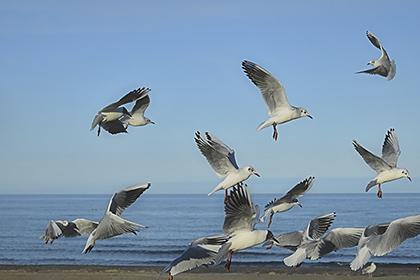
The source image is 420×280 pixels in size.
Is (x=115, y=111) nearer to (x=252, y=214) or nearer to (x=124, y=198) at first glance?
(x=124, y=198)

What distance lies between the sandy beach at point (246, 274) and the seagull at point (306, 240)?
8642 millimetres

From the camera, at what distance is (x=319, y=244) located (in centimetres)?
1365

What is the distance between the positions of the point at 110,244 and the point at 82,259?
453 centimetres

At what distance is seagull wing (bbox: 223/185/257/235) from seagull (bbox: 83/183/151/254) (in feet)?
4.17

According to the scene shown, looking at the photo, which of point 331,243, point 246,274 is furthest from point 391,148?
point 246,274

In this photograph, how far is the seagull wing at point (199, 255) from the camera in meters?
12.5

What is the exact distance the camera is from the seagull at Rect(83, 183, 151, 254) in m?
12.8

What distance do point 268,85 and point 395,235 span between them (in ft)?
11.3

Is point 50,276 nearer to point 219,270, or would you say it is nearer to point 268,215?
point 219,270

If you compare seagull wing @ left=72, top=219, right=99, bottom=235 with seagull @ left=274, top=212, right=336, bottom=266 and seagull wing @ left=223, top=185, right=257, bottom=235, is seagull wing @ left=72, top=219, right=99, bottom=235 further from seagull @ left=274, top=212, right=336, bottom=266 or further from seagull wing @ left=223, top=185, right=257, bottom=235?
seagull wing @ left=223, top=185, right=257, bottom=235

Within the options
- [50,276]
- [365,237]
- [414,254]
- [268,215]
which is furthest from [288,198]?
[414,254]

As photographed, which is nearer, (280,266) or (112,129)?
(112,129)

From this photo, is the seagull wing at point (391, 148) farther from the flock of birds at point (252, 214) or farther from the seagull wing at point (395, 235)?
the seagull wing at point (395, 235)

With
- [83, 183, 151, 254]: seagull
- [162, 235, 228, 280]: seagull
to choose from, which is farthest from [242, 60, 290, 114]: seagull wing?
[162, 235, 228, 280]: seagull
